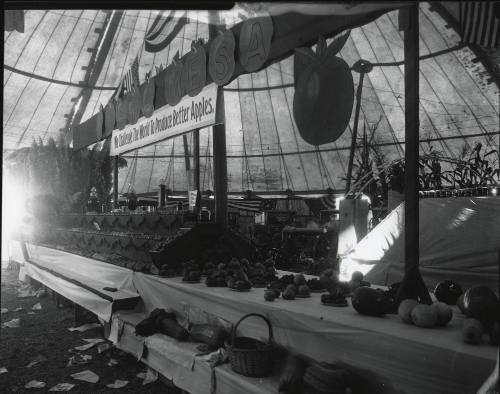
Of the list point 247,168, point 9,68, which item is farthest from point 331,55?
point 247,168

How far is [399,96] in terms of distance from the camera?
11211 millimetres

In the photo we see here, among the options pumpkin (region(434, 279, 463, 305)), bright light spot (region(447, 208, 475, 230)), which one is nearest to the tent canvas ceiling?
bright light spot (region(447, 208, 475, 230))

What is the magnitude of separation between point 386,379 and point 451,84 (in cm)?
1034

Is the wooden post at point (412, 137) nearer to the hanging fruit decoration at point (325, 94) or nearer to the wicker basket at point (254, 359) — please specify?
the hanging fruit decoration at point (325, 94)

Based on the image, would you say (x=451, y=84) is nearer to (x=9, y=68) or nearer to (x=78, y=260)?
(x=78, y=260)

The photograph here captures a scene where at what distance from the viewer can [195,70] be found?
3928 millimetres

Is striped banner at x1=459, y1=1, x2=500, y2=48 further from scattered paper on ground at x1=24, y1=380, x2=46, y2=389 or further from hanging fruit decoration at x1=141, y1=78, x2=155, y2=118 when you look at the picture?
hanging fruit decoration at x1=141, y1=78, x2=155, y2=118

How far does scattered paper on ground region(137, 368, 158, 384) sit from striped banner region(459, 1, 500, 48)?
3082 mm

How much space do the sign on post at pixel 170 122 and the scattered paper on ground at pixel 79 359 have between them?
7.71 feet

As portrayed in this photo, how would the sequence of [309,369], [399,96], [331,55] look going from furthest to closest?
[399,96] < [331,55] < [309,369]

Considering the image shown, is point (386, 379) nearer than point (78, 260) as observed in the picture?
Yes

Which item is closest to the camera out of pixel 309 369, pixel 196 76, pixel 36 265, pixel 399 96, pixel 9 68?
pixel 309 369

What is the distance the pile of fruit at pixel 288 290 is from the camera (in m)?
2.51

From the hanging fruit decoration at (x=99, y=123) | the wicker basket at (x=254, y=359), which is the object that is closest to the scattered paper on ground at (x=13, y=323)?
the hanging fruit decoration at (x=99, y=123)
